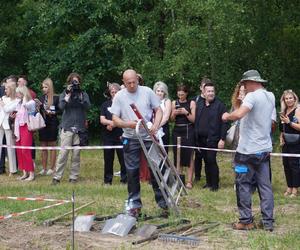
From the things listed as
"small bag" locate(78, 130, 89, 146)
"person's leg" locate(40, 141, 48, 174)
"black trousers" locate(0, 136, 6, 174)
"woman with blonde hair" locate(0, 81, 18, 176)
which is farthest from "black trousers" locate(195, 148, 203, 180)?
"black trousers" locate(0, 136, 6, 174)

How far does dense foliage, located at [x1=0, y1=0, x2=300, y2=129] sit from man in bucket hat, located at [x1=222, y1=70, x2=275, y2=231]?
8886 mm

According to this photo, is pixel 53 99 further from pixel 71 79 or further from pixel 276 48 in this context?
pixel 276 48

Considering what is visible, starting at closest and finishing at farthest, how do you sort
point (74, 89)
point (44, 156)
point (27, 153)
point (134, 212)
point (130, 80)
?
1. point (134, 212)
2. point (130, 80)
3. point (74, 89)
4. point (27, 153)
5. point (44, 156)

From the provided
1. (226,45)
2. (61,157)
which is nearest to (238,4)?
(226,45)

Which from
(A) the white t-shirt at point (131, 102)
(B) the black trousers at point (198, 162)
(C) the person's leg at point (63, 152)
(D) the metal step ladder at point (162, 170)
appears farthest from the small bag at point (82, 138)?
(A) the white t-shirt at point (131, 102)

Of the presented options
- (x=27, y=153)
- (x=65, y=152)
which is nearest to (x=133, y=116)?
(x=65, y=152)

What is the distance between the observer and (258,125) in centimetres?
789

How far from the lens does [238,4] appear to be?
16.9 meters

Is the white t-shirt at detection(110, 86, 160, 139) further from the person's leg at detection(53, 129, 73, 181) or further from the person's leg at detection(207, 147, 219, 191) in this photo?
the person's leg at detection(53, 129, 73, 181)

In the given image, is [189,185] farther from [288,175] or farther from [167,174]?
[167,174]

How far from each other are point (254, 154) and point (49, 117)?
603 centimetres

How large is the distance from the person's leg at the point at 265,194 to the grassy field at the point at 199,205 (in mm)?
209

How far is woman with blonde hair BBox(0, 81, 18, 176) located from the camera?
42.3 ft

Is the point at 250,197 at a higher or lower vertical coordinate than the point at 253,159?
lower
